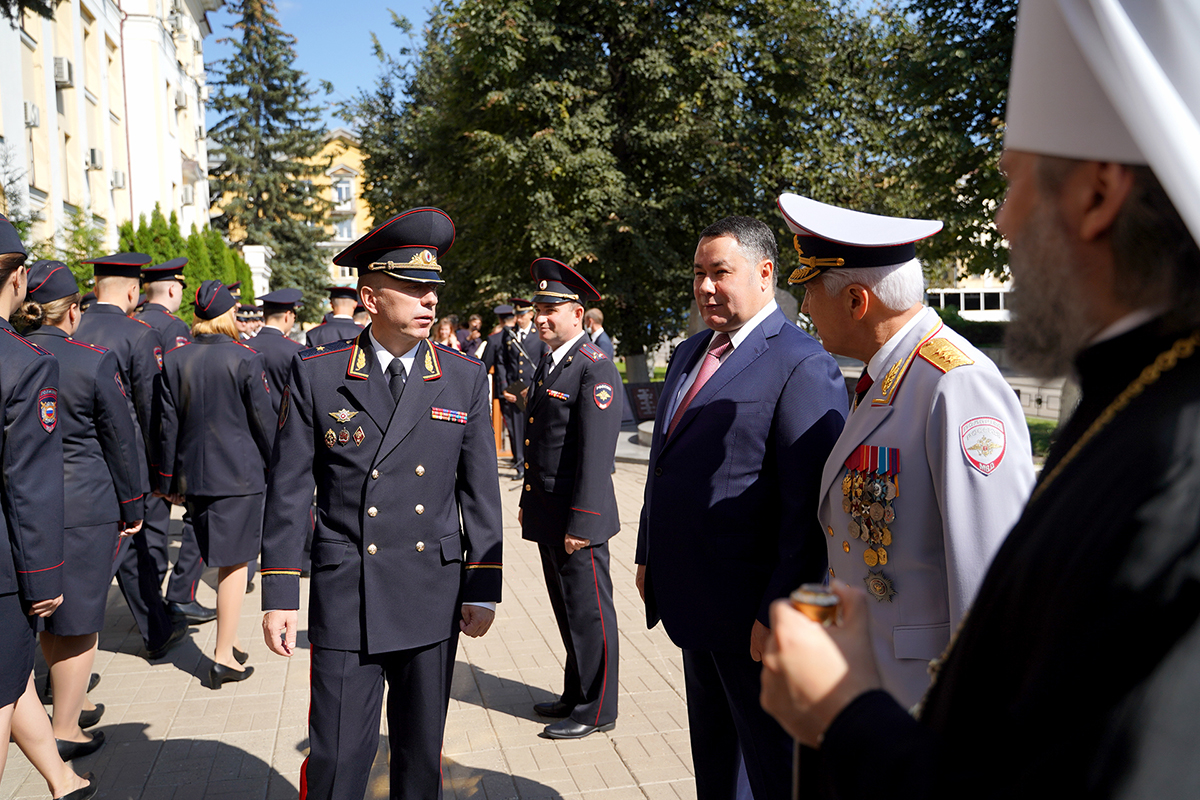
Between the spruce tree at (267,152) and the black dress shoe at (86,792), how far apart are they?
143 feet

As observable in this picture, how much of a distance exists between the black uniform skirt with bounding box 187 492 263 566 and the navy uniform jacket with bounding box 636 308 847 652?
3475 millimetres

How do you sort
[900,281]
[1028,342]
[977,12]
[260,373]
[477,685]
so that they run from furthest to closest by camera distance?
[977,12] < [260,373] < [477,685] < [900,281] < [1028,342]

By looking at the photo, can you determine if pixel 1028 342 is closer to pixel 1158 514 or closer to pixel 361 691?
pixel 1158 514

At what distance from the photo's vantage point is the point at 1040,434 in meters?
13.9

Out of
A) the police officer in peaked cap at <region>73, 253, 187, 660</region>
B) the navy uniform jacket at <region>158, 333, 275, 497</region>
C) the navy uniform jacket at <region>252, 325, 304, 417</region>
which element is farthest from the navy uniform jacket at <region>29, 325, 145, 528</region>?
the navy uniform jacket at <region>252, 325, 304, 417</region>

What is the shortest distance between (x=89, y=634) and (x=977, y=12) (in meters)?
14.6

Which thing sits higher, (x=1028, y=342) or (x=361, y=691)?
(x=1028, y=342)

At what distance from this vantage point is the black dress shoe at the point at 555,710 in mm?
4742

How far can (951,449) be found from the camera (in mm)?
2115

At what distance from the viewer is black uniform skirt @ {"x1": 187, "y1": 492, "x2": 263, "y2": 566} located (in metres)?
5.64

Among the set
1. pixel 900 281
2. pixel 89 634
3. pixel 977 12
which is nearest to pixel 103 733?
pixel 89 634

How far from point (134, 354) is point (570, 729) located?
426cm

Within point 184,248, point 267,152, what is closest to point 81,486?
point 184,248

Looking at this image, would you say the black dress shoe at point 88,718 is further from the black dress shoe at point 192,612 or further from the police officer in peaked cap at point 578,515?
the police officer in peaked cap at point 578,515
